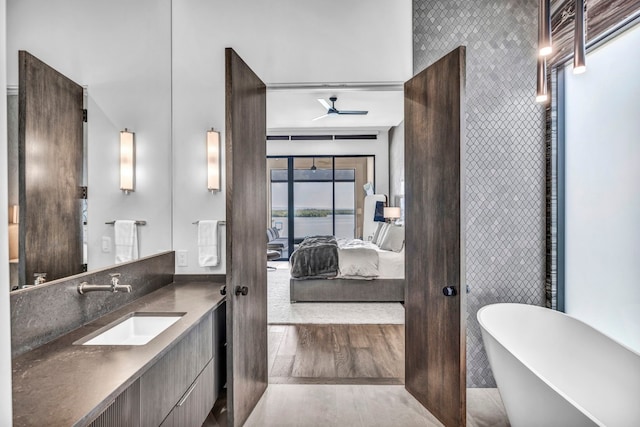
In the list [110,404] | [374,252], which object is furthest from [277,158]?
[110,404]

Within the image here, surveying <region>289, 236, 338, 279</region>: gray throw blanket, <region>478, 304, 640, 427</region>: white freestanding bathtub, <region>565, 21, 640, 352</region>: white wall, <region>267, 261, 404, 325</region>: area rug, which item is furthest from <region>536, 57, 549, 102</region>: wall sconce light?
<region>289, 236, 338, 279</region>: gray throw blanket

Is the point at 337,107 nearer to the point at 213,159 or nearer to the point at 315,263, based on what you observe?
the point at 315,263

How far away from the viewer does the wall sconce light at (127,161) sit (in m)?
1.97

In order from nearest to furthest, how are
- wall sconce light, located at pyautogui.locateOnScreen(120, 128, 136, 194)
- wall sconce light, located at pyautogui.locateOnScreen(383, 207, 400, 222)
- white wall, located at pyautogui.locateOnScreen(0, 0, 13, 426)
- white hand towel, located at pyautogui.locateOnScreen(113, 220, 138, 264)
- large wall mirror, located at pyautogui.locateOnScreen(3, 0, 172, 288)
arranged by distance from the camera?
white wall, located at pyautogui.locateOnScreen(0, 0, 13, 426) → large wall mirror, located at pyautogui.locateOnScreen(3, 0, 172, 288) → white hand towel, located at pyautogui.locateOnScreen(113, 220, 138, 264) → wall sconce light, located at pyautogui.locateOnScreen(120, 128, 136, 194) → wall sconce light, located at pyautogui.locateOnScreen(383, 207, 400, 222)

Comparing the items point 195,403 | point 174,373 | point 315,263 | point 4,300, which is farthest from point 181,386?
point 315,263

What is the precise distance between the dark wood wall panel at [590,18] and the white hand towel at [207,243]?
2.52 meters

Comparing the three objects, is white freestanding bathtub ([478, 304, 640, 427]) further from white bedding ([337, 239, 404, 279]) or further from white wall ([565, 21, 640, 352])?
white bedding ([337, 239, 404, 279])

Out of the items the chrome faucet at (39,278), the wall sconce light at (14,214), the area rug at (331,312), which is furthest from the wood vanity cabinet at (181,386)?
the area rug at (331,312)

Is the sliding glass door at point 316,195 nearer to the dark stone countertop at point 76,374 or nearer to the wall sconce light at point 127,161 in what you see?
the wall sconce light at point 127,161

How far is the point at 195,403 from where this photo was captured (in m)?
1.75

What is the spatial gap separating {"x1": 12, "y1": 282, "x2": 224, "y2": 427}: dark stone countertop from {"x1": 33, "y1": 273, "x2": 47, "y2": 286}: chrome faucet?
0.81 ft

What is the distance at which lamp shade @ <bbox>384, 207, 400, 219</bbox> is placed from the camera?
21.2 ft

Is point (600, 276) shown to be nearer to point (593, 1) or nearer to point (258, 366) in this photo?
point (593, 1)

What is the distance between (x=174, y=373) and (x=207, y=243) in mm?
1228
